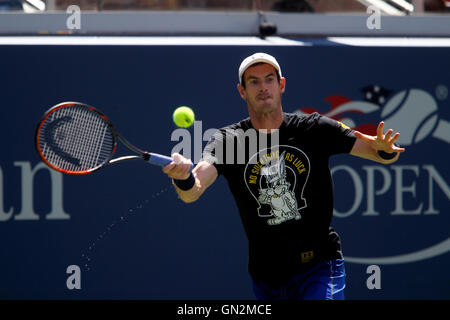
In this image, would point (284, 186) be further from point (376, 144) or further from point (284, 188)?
point (376, 144)

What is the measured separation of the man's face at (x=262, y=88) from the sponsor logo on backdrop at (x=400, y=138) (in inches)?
62.0

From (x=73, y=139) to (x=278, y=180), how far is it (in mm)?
1107

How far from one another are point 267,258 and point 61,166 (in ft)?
3.80

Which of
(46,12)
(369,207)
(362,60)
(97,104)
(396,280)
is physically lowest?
(396,280)

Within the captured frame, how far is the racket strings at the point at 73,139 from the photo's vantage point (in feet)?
11.1

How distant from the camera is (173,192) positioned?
190 inches

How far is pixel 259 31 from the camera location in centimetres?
520

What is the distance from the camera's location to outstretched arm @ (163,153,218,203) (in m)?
A: 2.91

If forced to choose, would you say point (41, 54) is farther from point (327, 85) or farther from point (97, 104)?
point (327, 85)

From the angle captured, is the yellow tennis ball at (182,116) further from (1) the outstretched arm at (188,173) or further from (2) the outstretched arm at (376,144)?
(2) the outstretched arm at (376,144)

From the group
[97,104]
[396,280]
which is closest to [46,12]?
[97,104]
